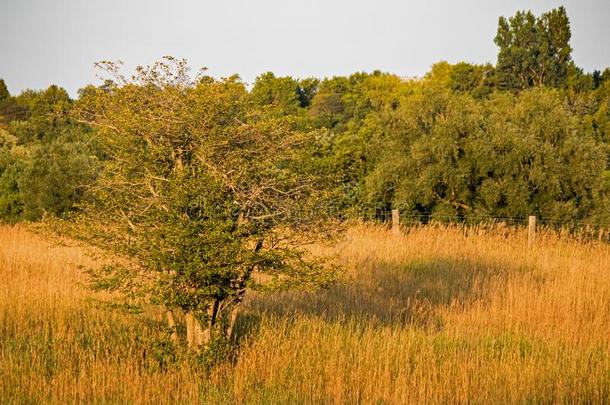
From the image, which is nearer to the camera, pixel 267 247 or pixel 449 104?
pixel 267 247

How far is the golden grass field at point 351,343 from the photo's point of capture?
733 cm

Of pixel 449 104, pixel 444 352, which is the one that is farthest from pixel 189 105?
pixel 449 104

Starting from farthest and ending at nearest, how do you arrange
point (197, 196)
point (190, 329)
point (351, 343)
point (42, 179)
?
point (42, 179) → point (351, 343) → point (190, 329) → point (197, 196)

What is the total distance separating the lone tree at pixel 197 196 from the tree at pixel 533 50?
6523 cm

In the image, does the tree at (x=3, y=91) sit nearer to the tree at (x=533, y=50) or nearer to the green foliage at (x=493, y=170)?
the tree at (x=533, y=50)

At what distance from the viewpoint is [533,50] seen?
240 ft

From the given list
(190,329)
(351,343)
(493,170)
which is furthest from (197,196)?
(493,170)

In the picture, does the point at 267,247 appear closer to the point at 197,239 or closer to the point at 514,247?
the point at 197,239

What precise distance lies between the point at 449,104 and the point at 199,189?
19.5 meters

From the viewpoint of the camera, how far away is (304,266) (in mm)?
8008

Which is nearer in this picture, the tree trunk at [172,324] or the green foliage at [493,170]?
the tree trunk at [172,324]

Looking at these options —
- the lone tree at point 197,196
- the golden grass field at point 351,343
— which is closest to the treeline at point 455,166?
the golden grass field at point 351,343

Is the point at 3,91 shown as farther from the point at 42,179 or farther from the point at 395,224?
the point at 395,224

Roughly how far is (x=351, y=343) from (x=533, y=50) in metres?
70.8
